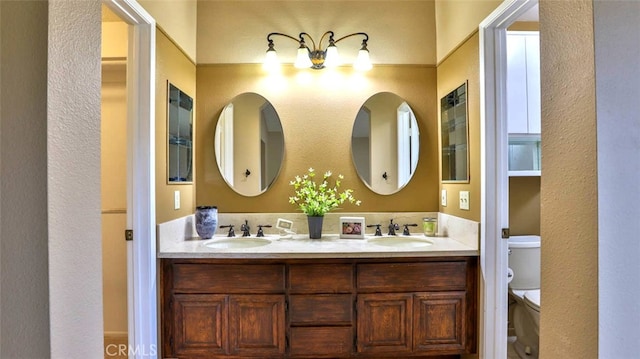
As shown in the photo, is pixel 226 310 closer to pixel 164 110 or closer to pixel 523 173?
pixel 164 110

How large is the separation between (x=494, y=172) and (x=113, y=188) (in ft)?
8.54

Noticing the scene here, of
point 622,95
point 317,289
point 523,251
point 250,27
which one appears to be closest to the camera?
point 622,95

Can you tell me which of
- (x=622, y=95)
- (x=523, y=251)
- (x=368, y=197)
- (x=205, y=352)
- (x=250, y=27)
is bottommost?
(x=205, y=352)

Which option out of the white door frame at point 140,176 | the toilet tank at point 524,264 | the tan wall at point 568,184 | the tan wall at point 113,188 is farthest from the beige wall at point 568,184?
the tan wall at point 113,188

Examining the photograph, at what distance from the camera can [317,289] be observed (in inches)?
71.4

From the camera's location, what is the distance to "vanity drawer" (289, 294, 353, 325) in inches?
71.2

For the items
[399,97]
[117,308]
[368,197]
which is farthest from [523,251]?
[117,308]

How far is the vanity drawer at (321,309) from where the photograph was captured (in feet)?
5.93

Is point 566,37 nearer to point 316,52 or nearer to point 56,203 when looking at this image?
point 56,203

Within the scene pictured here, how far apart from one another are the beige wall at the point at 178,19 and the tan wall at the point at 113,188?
0.56 m

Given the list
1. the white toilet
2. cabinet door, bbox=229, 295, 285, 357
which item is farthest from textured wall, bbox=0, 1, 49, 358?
the white toilet

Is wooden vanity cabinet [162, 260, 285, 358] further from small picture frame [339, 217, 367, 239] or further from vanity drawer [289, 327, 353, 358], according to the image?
small picture frame [339, 217, 367, 239]

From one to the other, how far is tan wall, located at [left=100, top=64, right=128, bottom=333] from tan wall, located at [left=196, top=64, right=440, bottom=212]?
0.65 m

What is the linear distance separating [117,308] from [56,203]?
6.86ft
